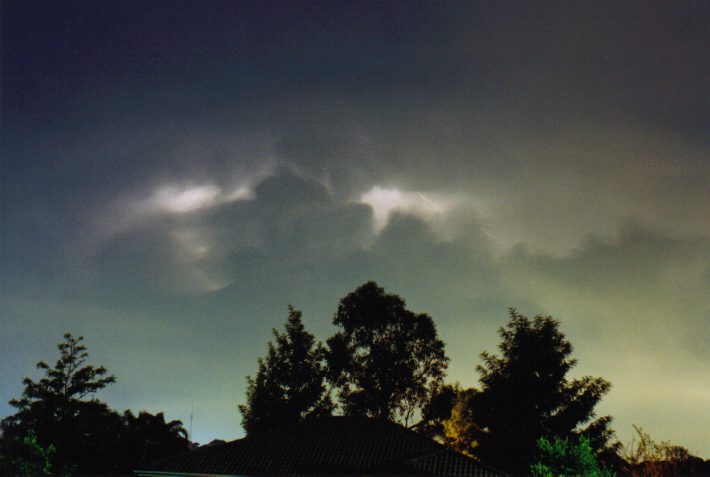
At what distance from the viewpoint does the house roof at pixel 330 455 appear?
26547mm

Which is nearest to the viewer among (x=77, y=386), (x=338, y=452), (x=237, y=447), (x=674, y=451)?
(x=674, y=451)

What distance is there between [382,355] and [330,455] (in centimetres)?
1771

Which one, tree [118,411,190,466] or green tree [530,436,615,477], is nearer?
green tree [530,436,615,477]

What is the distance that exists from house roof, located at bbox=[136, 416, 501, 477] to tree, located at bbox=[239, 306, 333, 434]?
15490 mm

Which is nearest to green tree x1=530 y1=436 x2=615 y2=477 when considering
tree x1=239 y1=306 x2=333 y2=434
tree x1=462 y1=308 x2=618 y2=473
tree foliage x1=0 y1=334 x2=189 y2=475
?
tree x1=462 y1=308 x2=618 y2=473

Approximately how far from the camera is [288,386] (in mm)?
49000

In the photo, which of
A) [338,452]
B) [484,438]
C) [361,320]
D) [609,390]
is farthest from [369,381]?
[609,390]

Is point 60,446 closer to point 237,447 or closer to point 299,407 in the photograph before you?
point 299,407

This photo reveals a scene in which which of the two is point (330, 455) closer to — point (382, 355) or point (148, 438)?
point (382, 355)

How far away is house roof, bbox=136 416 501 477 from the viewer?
87.1 ft

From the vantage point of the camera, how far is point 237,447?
100 feet

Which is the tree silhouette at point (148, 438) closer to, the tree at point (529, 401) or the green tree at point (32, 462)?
the green tree at point (32, 462)

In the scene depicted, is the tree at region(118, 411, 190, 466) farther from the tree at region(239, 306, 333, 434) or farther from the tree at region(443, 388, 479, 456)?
the tree at region(443, 388, 479, 456)

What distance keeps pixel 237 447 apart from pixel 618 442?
31.0 meters
